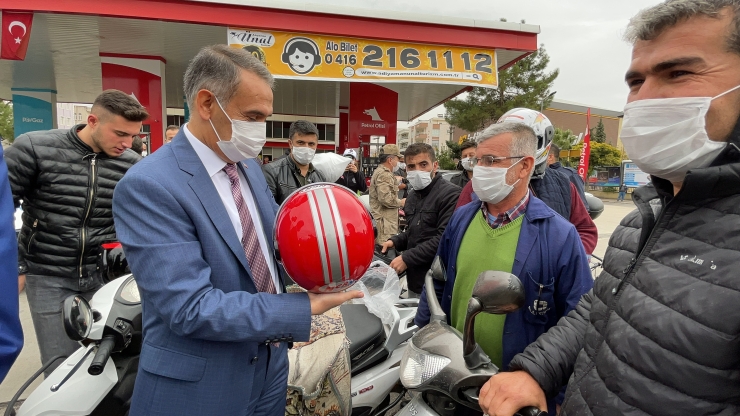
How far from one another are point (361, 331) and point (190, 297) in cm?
129

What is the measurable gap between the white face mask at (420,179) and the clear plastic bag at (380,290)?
32.7 inches

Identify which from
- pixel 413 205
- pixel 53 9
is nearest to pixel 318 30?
pixel 53 9

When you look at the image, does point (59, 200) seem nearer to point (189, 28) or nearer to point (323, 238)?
point (323, 238)

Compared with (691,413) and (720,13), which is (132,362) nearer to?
(691,413)

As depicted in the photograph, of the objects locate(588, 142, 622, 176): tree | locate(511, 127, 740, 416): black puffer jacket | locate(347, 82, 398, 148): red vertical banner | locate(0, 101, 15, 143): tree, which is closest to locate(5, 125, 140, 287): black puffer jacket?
locate(511, 127, 740, 416): black puffer jacket

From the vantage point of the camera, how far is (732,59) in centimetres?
89

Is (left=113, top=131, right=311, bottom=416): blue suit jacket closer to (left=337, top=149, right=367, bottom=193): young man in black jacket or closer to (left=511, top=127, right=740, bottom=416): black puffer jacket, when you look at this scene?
(left=511, top=127, right=740, bottom=416): black puffer jacket

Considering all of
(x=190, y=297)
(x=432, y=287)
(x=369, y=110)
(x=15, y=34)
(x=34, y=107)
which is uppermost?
(x=15, y=34)

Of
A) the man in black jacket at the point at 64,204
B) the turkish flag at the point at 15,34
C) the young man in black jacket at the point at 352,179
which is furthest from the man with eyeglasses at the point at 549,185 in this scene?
the turkish flag at the point at 15,34

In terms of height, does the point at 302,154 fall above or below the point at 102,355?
above

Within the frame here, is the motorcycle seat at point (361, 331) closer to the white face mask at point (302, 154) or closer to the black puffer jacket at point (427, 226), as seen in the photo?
the black puffer jacket at point (427, 226)

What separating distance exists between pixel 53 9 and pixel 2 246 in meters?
8.02

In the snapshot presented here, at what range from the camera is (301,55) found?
8016 mm

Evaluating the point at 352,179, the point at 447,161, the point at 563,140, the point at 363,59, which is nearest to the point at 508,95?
the point at 447,161
